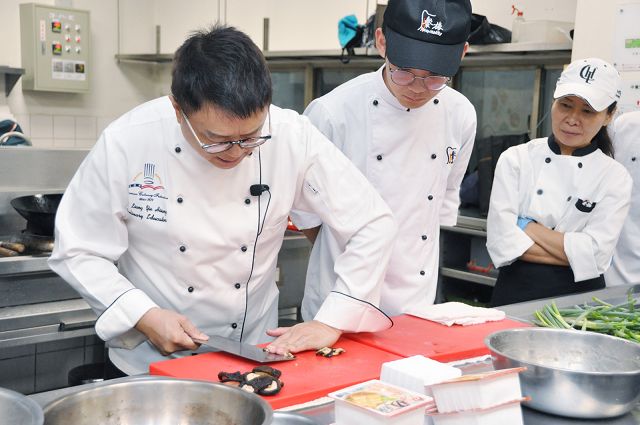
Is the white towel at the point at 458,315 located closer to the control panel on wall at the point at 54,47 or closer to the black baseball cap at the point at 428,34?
the black baseball cap at the point at 428,34

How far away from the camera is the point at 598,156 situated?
2.76 metres

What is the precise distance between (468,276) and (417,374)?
341cm

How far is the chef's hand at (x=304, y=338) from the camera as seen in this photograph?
1728mm

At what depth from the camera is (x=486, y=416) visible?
1230 mm

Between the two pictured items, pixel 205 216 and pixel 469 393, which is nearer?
pixel 469 393

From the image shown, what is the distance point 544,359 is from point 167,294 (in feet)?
3.06

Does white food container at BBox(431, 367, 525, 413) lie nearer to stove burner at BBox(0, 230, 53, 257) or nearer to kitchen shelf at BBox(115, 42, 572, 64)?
stove burner at BBox(0, 230, 53, 257)

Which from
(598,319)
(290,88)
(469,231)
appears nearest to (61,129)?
(290,88)

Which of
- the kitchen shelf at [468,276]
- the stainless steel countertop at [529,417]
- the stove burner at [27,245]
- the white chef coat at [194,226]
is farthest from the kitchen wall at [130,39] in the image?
the stainless steel countertop at [529,417]

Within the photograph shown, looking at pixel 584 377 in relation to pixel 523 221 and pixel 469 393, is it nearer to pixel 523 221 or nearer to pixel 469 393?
pixel 469 393

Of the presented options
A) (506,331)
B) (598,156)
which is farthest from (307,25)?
(506,331)

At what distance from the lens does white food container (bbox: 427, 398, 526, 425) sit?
1.22 meters

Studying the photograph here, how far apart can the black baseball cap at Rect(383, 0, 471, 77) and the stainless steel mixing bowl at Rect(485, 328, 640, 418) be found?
826 millimetres

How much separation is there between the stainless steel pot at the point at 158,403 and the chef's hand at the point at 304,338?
0.43 m
